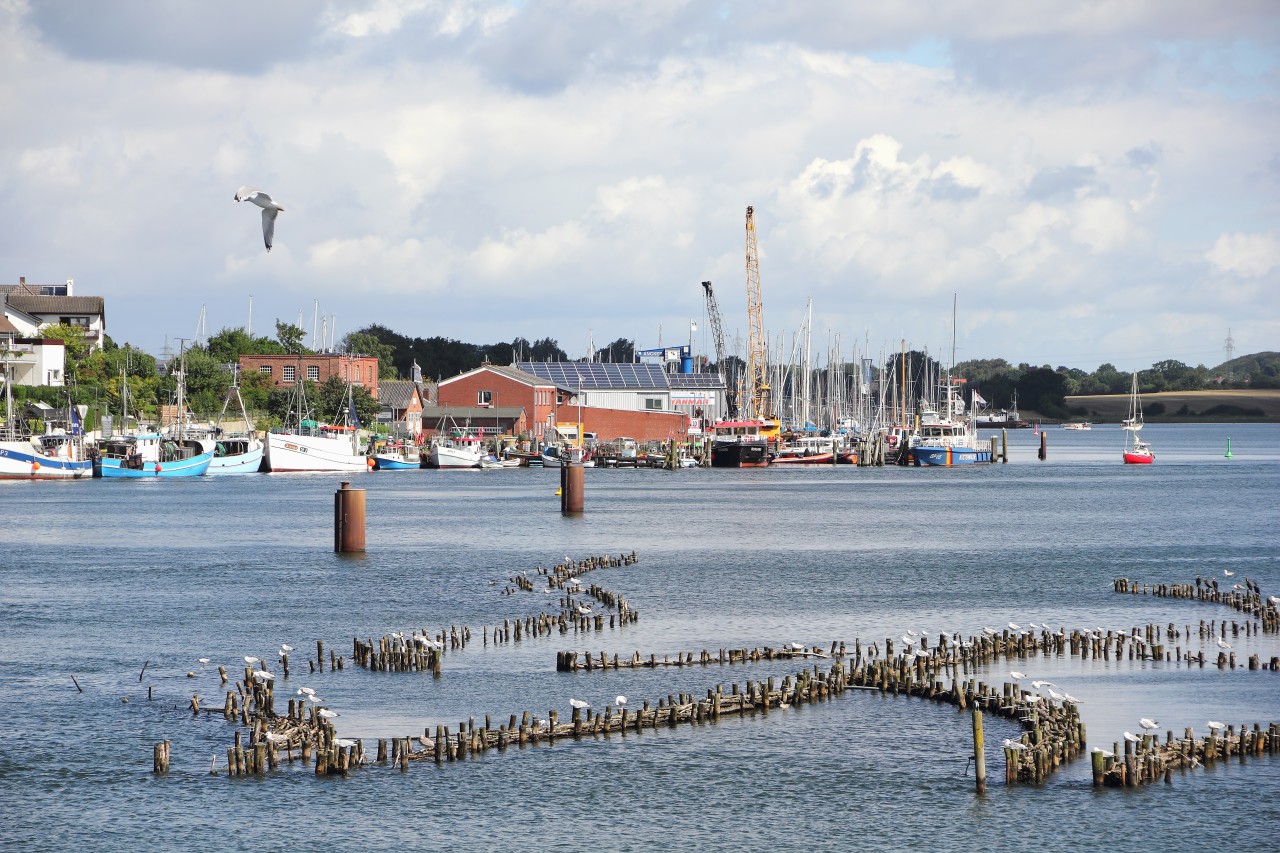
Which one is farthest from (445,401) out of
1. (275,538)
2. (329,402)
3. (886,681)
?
(886,681)

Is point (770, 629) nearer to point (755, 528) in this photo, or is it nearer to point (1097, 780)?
point (1097, 780)

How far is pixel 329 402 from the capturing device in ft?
586

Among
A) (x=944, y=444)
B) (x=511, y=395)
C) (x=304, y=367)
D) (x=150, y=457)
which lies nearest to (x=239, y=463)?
(x=150, y=457)

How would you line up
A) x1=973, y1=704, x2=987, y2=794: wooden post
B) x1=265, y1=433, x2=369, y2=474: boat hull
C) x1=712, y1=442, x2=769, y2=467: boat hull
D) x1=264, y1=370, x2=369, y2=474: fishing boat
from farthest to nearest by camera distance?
x1=712, y1=442, x2=769, y2=467: boat hull
x1=264, y1=370, x2=369, y2=474: fishing boat
x1=265, y1=433, x2=369, y2=474: boat hull
x1=973, y1=704, x2=987, y2=794: wooden post

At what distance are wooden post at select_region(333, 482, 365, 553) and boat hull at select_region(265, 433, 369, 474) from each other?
3358 inches

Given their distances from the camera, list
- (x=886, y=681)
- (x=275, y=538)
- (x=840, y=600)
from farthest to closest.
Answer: (x=275, y=538), (x=840, y=600), (x=886, y=681)

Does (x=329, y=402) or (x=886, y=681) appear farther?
(x=329, y=402)

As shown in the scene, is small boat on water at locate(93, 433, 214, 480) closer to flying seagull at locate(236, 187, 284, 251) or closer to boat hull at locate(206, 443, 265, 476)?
boat hull at locate(206, 443, 265, 476)

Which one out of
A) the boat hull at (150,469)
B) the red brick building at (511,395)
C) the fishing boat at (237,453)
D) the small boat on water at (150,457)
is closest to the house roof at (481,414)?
the red brick building at (511,395)

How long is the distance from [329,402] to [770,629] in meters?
136

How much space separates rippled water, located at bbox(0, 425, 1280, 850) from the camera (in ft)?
92.4

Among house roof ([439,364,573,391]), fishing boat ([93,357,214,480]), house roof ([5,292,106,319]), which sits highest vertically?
house roof ([5,292,106,319])

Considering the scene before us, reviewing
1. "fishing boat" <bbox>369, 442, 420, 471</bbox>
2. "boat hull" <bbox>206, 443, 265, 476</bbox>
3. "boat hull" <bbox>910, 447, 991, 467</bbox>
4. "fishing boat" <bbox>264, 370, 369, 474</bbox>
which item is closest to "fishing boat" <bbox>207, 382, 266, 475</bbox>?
"boat hull" <bbox>206, 443, 265, 476</bbox>

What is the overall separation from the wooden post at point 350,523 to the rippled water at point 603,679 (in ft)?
2.72
